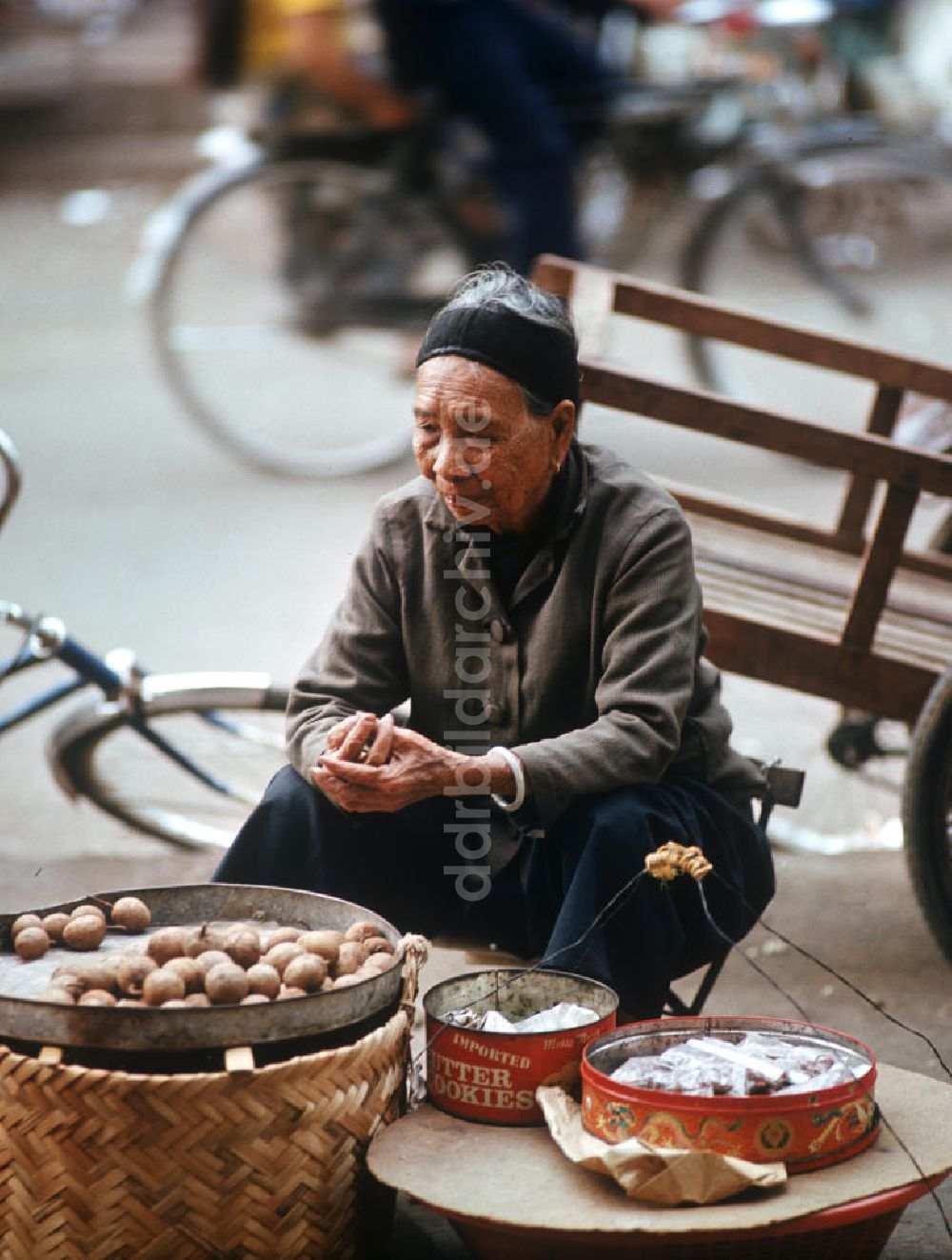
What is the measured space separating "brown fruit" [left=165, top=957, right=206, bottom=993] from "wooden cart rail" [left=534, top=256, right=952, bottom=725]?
4.23 feet

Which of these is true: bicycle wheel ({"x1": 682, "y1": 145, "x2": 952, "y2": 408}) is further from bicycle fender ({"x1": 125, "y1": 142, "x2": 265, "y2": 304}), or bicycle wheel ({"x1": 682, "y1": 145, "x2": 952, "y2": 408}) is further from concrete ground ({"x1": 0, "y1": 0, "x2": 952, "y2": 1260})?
bicycle fender ({"x1": 125, "y1": 142, "x2": 265, "y2": 304})

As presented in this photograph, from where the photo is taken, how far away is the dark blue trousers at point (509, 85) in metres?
6.23

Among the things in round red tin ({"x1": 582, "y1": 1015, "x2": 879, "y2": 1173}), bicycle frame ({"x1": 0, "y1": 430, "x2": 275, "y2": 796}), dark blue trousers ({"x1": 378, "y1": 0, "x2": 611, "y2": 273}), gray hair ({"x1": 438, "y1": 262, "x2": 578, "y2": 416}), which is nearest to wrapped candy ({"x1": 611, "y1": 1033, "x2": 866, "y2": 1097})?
round red tin ({"x1": 582, "y1": 1015, "x2": 879, "y2": 1173})

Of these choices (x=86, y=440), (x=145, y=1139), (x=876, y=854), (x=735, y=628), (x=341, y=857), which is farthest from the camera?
(x=86, y=440)

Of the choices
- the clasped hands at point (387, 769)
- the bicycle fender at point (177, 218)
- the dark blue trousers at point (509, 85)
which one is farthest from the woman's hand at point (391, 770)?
the bicycle fender at point (177, 218)

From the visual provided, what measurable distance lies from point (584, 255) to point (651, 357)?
189 cm

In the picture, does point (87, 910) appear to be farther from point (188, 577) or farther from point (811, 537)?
point (188, 577)

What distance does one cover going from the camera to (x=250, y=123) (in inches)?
261

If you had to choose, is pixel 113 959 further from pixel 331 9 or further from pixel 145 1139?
Result: pixel 331 9

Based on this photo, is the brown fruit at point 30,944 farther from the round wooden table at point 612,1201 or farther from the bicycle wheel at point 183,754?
the bicycle wheel at point 183,754

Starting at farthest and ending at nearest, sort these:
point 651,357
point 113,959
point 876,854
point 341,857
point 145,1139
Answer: point 651,357 → point 876,854 → point 341,857 → point 113,959 → point 145,1139

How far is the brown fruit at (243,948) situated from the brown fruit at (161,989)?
0.12 metres

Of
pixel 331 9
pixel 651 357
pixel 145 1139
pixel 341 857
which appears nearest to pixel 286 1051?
pixel 145 1139

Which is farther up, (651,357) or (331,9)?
(331,9)
